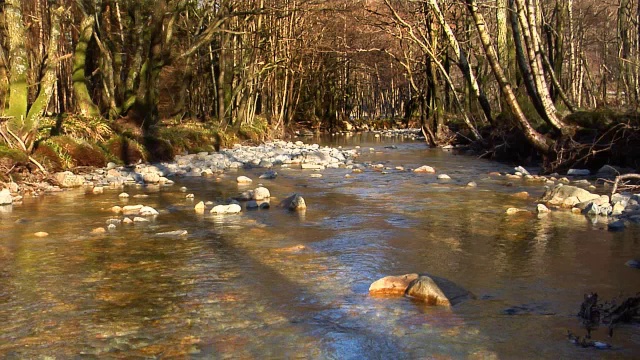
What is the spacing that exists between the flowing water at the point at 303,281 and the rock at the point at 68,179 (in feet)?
7.38

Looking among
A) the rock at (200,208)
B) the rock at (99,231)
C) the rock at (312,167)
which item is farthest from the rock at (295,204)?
the rock at (312,167)

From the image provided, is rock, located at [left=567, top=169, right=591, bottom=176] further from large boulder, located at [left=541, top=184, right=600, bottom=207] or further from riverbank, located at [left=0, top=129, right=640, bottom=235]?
large boulder, located at [left=541, top=184, right=600, bottom=207]

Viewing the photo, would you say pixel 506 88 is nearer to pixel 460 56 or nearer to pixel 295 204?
pixel 460 56

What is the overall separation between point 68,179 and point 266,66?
56.2ft

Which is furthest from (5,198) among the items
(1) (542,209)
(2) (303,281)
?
(1) (542,209)

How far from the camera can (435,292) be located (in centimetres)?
459

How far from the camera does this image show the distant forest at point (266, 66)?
12.9 m

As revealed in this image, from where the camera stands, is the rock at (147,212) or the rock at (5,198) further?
the rock at (5,198)

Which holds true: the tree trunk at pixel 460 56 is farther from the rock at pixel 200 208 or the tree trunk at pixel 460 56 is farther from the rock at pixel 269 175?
the rock at pixel 200 208

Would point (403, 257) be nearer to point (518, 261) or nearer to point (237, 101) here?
point (518, 261)

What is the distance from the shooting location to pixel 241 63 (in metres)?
27.1

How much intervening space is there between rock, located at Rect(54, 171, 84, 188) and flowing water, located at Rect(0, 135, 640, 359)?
225cm

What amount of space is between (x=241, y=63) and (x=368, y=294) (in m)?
23.3

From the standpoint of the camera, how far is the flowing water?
3.81 meters
